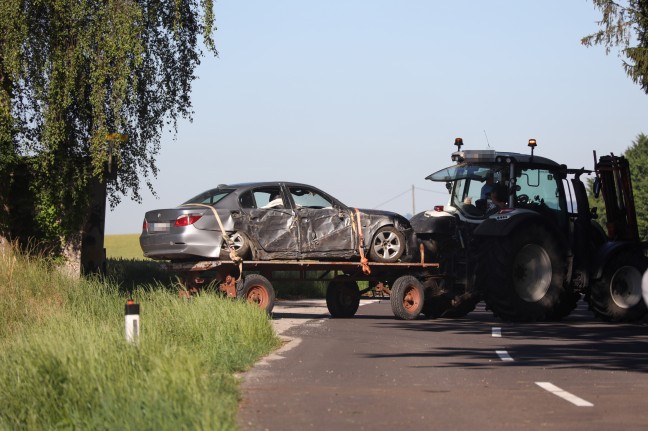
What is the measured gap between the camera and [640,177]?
110 meters

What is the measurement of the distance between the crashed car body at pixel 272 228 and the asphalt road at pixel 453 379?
1.97 m

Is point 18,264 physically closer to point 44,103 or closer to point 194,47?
point 44,103

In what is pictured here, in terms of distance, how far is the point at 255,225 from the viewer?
2170 cm

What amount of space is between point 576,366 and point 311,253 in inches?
357

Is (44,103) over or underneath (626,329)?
over

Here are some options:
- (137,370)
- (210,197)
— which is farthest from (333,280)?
(137,370)

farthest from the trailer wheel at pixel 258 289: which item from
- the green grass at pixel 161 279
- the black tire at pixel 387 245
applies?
the green grass at pixel 161 279

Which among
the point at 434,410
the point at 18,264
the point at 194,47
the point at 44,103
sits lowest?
the point at 434,410

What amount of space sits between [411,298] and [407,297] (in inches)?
3.1

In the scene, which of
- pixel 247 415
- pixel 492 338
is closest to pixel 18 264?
pixel 492 338

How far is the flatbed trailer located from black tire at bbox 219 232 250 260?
0.14 m

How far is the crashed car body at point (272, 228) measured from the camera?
843 inches

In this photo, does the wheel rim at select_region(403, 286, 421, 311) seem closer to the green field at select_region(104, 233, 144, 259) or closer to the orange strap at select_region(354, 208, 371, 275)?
the orange strap at select_region(354, 208, 371, 275)

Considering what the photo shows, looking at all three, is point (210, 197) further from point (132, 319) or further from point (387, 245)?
point (132, 319)
